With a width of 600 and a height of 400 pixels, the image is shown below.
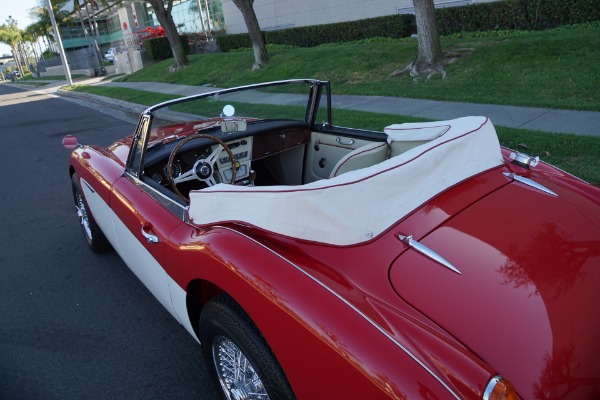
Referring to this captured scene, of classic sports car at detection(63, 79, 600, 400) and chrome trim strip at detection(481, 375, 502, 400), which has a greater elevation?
classic sports car at detection(63, 79, 600, 400)

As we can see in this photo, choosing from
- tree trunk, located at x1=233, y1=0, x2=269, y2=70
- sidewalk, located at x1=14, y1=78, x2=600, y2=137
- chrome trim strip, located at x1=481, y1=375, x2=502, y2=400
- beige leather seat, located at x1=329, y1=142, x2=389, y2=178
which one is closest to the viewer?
chrome trim strip, located at x1=481, y1=375, x2=502, y2=400

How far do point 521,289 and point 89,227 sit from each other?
3605 mm

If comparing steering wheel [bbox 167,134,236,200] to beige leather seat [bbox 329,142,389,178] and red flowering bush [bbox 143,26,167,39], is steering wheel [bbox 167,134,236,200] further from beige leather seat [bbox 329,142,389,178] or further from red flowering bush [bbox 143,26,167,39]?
red flowering bush [bbox 143,26,167,39]

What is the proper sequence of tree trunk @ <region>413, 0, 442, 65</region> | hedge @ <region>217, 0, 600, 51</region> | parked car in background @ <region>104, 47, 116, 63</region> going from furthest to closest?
parked car in background @ <region>104, 47, 116, 63</region> < hedge @ <region>217, 0, 600, 51</region> < tree trunk @ <region>413, 0, 442, 65</region>

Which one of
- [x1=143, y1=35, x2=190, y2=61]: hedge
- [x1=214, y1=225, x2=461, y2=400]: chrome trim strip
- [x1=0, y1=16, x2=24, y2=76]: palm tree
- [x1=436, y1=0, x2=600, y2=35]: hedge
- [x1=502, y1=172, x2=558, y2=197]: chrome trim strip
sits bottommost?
[x1=214, y1=225, x2=461, y2=400]: chrome trim strip

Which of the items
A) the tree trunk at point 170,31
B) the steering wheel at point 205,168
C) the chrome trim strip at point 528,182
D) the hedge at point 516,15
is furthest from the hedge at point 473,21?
Result: the steering wheel at point 205,168

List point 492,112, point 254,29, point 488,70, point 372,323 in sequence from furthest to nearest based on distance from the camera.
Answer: point 254,29
point 488,70
point 492,112
point 372,323

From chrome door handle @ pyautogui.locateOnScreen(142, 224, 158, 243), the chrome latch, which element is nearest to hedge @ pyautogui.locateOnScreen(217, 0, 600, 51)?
the chrome latch

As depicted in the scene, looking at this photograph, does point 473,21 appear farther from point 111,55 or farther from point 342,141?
point 111,55

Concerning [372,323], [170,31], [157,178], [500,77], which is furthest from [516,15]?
[372,323]

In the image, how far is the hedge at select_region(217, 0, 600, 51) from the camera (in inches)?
464

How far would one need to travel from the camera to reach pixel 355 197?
188 cm

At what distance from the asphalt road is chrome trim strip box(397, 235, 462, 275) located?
4.69 ft

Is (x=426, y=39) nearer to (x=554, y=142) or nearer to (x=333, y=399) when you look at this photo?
(x=554, y=142)
